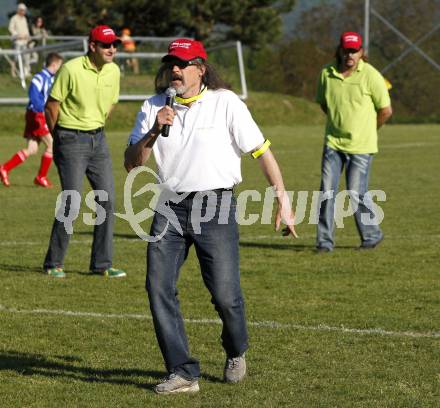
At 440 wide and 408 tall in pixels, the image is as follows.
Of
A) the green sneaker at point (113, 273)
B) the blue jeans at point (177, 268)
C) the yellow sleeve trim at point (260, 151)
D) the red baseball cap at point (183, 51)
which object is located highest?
the red baseball cap at point (183, 51)

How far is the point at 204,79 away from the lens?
696cm

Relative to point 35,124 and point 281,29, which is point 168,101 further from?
point 281,29

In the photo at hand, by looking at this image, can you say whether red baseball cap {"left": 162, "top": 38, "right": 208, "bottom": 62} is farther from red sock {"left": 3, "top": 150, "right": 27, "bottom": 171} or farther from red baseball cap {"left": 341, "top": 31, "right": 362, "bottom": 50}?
red sock {"left": 3, "top": 150, "right": 27, "bottom": 171}

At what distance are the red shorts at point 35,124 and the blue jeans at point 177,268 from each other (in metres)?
13.3

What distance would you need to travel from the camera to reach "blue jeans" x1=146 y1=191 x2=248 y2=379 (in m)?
7.02

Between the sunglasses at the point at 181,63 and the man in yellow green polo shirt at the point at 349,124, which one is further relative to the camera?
the man in yellow green polo shirt at the point at 349,124

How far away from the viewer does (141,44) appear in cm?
4072

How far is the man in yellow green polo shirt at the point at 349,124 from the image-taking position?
504 inches

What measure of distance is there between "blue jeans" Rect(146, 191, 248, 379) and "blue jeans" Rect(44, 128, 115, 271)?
4.30m

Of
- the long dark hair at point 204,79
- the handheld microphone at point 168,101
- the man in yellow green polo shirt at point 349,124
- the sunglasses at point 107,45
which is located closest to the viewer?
the handheld microphone at point 168,101

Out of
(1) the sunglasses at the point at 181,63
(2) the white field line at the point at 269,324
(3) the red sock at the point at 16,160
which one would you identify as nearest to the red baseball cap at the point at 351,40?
(2) the white field line at the point at 269,324

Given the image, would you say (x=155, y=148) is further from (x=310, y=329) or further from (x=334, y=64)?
(x=334, y=64)

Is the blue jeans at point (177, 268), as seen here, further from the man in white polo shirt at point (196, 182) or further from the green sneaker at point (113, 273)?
the green sneaker at point (113, 273)

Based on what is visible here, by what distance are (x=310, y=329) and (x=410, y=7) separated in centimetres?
7751
